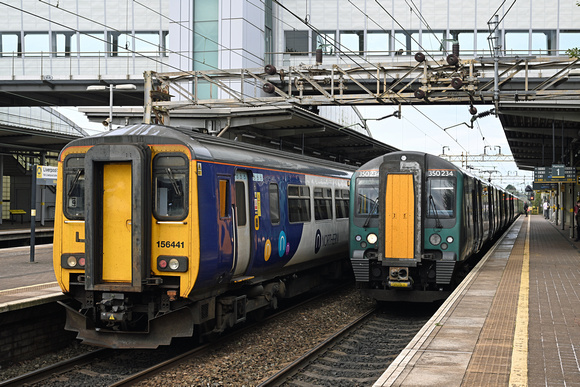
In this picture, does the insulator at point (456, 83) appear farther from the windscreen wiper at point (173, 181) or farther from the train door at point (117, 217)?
the train door at point (117, 217)

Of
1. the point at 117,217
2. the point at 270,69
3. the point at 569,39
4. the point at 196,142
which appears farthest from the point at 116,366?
the point at 569,39

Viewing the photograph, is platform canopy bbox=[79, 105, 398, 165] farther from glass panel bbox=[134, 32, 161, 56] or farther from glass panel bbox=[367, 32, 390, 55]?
glass panel bbox=[134, 32, 161, 56]

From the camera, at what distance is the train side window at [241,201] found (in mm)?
10340

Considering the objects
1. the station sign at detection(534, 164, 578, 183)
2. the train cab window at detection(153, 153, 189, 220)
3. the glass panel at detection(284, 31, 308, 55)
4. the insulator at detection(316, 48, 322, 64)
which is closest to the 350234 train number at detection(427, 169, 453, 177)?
the train cab window at detection(153, 153, 189, 220)

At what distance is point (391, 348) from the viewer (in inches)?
409

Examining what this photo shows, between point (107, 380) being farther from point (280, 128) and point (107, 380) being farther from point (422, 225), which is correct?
point (280, 128)

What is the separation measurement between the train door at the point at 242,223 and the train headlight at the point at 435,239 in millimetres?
4022

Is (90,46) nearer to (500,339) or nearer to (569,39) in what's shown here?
(569,39)

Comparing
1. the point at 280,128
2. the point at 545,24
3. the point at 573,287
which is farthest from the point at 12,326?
the point at 545,24

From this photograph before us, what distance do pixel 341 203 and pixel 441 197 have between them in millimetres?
4157

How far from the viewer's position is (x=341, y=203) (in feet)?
54.7

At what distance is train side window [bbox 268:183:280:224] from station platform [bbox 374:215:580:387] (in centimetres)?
339

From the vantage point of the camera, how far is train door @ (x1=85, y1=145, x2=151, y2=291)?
880cm

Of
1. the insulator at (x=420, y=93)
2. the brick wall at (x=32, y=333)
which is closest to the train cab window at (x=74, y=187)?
the brick wall at (x=32, y=333)
